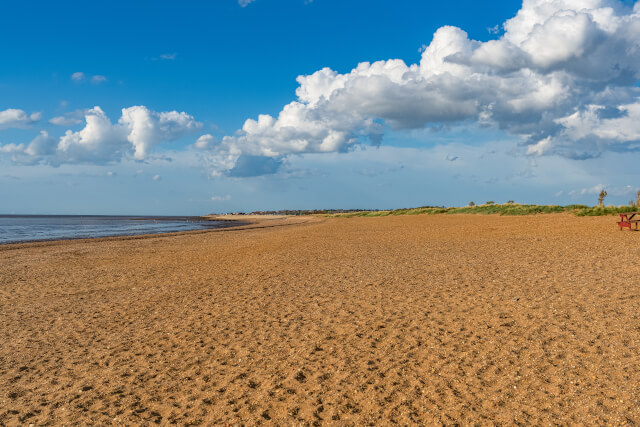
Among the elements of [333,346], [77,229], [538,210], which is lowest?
[333,346]

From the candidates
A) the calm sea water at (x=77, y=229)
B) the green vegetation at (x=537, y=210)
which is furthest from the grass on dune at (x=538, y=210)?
the calm sea water at (x=77, y=229)

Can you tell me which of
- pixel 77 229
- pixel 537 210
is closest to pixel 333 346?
pixel 537 210

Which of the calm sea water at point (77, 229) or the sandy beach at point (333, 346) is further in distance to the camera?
the calm sea water at point (77, 229)

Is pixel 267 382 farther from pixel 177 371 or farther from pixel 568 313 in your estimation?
pixel 568 313

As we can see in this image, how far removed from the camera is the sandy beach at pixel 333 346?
17.6 feet

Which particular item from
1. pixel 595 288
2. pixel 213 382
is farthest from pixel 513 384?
pixel 595 288

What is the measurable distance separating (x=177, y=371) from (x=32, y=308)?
6.86 m

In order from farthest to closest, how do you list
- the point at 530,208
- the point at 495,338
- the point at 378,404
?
the point at 530,208 → the point at 495,338 → the point at 378,404

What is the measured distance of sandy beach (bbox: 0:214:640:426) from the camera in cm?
538

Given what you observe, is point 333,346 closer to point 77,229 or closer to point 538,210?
point 538,210

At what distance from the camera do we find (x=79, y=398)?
5895 mm

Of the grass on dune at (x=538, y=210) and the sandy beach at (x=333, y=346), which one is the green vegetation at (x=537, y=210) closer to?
the grass on dune at (x=538, y=210)

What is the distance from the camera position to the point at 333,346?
740 cm

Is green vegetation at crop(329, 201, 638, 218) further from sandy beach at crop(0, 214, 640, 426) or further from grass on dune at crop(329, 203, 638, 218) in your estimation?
sandy beach at crop(0, 214, 640, 426)
